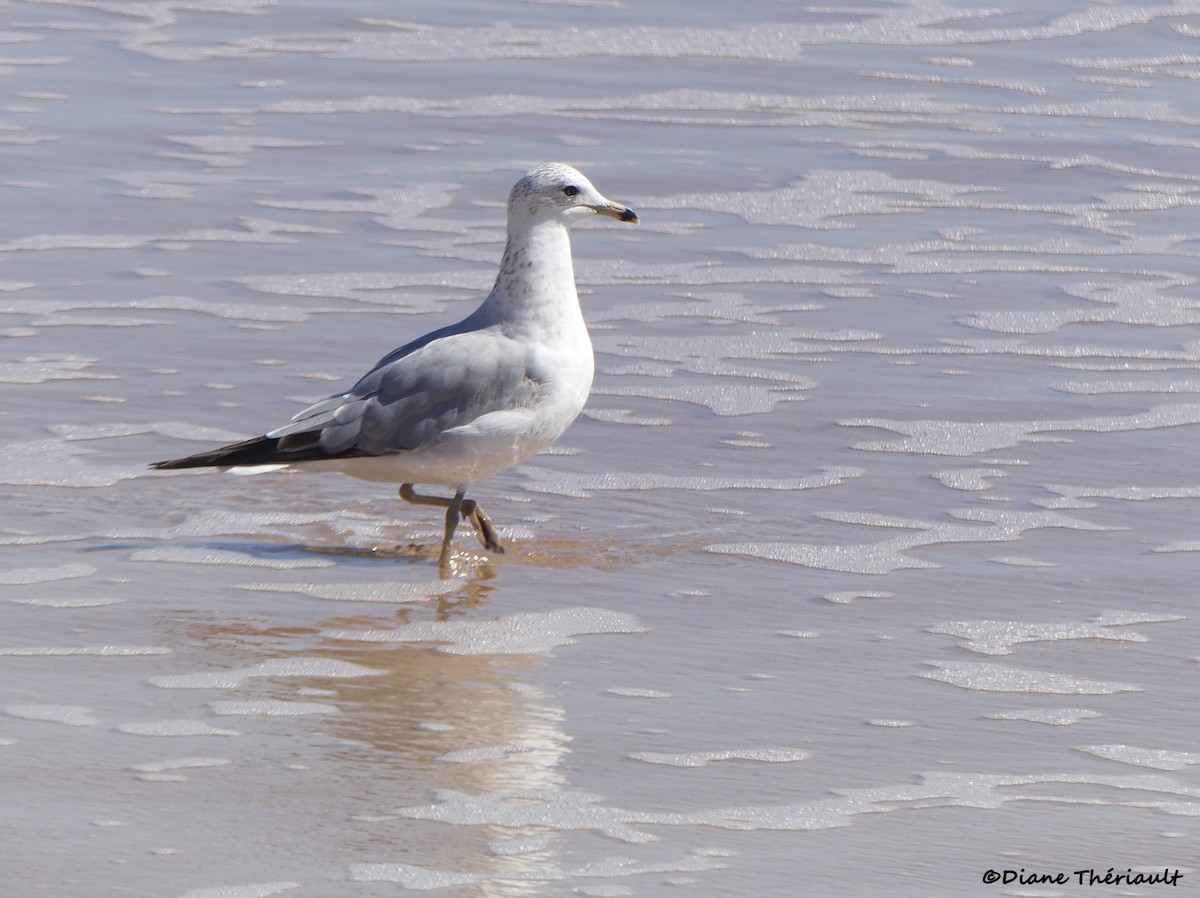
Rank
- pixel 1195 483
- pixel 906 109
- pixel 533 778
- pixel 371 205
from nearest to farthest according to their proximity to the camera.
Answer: pixel 533 778
pixel 1195 483
pixel 371 205
pixel 906 109

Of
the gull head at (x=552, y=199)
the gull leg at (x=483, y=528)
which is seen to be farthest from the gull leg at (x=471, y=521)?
the gull head at (x=552, y=199)

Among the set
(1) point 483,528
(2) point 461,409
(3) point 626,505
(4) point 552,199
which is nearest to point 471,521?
(1) point 483,528

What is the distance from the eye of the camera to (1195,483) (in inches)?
243

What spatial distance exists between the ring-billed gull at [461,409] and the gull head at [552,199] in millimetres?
175

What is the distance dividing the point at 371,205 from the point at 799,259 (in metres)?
2.12

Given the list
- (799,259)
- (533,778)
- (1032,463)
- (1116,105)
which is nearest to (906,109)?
(1116,105)

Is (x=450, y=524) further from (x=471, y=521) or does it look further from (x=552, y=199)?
(x=552, y=199)

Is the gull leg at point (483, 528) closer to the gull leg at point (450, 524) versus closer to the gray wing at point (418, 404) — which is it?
the gull leg at point (450, 524)

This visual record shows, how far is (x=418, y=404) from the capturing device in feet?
18.2

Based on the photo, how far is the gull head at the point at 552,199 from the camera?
5.86m

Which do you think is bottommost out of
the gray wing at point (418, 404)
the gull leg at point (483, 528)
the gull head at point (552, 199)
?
the gull leg at point (483, 528)

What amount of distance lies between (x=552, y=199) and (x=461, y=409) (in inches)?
29.5

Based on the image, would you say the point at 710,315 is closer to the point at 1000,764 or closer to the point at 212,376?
the point at 212,376

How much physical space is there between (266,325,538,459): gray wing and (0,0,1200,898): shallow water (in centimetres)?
32
